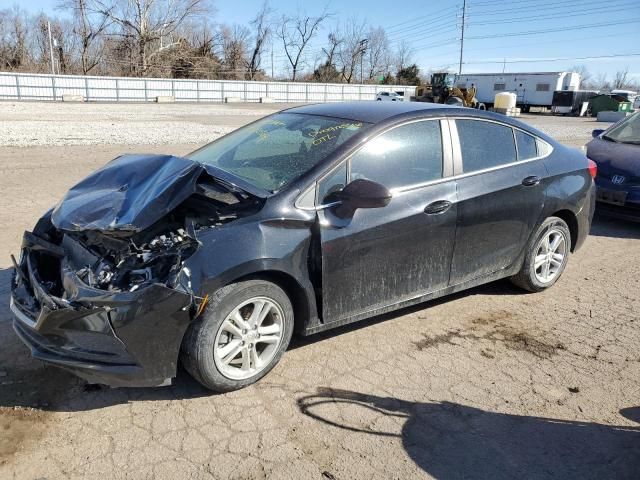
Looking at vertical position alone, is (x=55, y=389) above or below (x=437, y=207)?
below

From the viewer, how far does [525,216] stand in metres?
A: 4.61

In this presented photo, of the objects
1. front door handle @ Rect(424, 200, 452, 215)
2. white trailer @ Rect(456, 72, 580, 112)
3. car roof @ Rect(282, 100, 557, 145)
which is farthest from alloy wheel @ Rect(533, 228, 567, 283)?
white trailer @ Rect(456, 72, 580, 112)

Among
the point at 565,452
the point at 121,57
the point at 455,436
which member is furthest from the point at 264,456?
the point at 121,57

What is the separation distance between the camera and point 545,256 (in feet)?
16.4

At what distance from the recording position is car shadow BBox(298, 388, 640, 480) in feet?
9.07

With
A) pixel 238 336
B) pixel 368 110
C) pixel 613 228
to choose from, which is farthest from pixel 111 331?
pixel 613 228

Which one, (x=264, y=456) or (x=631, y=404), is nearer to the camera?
(x=264, y=456)

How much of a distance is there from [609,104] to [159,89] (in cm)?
3597

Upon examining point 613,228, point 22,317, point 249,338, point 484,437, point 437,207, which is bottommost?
point 484,437

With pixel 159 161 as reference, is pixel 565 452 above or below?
below

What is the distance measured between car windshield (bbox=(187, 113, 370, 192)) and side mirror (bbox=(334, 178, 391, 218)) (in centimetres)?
32

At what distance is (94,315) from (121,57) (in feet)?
212

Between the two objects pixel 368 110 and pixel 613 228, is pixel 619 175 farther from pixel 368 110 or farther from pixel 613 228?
pixel 368 110

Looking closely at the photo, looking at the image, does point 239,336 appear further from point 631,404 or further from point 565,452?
point 631,404
